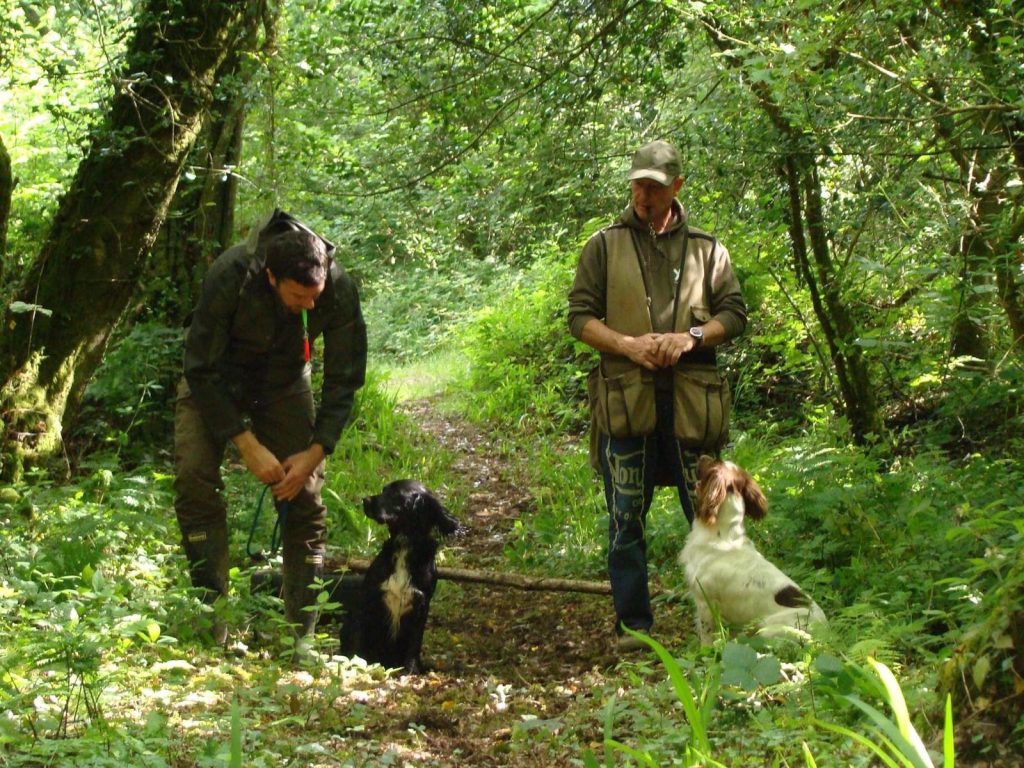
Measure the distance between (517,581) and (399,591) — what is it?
1.17 meters

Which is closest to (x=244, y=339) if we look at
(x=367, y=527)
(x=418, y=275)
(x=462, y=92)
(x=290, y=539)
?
(x=290, y=539)

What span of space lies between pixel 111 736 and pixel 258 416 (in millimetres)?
2242

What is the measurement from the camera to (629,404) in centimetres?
506

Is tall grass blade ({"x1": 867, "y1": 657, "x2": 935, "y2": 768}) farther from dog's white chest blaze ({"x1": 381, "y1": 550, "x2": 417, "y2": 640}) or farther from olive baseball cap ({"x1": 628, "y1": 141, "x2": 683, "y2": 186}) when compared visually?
dog's white chest blaze ({"x1": 381, "y1": 550, "x2": 417, "y2": 640})

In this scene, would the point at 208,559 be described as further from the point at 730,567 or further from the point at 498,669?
the point at 730,567

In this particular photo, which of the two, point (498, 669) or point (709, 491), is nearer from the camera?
point (709, 491)

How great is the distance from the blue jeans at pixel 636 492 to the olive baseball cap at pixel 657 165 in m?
0.99

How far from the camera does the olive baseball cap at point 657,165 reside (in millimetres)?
5039

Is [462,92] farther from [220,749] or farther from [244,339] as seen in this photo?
[220,749]

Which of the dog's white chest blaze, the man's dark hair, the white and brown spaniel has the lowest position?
the dog's white chest blaze

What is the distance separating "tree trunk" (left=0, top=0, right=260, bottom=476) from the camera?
23.3ft

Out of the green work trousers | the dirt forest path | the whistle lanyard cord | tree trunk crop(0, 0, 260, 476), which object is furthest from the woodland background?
the whistle lanyard cord

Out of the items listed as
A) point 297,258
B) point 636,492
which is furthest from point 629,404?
point 297,258

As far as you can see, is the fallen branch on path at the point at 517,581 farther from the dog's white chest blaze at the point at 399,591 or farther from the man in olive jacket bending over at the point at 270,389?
the man in olive jacket bending over at the point at 270,389
